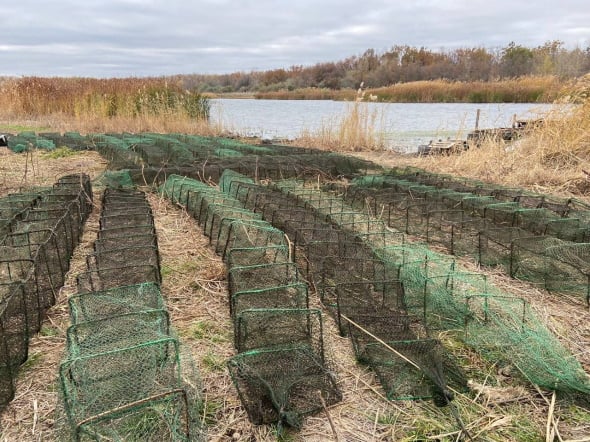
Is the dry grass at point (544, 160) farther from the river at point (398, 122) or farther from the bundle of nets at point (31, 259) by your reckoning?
the bundle of nets at point (31, 259)

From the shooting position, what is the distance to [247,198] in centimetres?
545

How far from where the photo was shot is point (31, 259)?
2928mm

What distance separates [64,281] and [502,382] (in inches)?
117

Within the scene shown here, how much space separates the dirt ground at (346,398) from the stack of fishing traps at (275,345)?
77mm

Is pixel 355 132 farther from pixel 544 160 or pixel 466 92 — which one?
pixel 466 92

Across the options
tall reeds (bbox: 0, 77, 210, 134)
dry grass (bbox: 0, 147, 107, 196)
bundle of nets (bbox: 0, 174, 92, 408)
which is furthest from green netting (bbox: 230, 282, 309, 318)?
tall reeds (bbox: 0, 77, 210, 134)

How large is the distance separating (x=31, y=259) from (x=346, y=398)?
2088 millimetres

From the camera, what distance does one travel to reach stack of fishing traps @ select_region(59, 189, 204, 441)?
6.29ft

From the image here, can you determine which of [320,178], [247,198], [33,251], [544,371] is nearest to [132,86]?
[320,178]

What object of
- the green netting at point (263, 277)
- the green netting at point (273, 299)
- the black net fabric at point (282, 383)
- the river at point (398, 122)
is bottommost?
the black net fabric at point (282, 383)

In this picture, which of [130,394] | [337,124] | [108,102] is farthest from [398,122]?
[130,394]

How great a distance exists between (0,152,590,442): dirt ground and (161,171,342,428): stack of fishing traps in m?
0.08

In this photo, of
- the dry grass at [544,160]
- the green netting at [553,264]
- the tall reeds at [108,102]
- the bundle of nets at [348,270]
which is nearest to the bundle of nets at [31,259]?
the bundle of nets at [348,270]

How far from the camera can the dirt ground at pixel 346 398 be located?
6.70 ft
